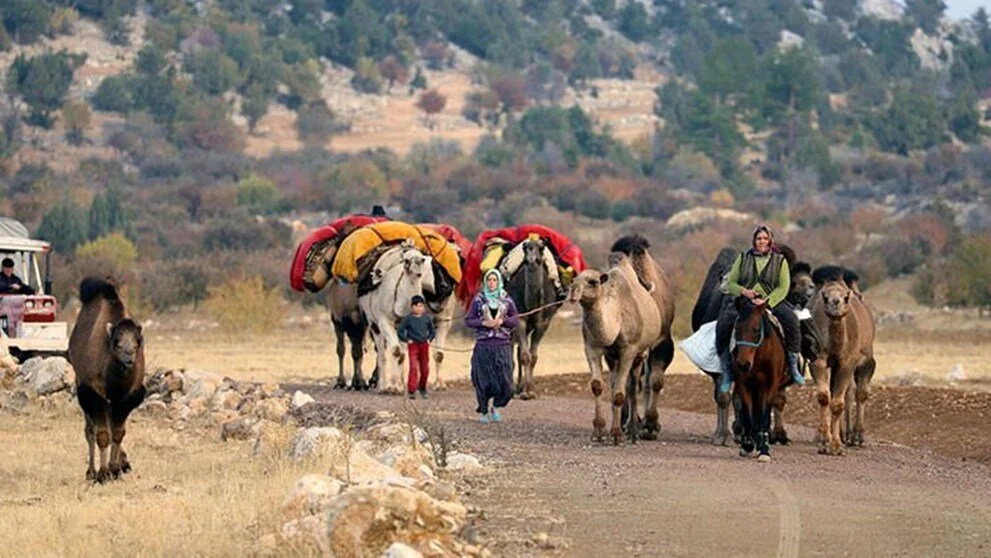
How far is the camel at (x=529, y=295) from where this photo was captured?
2752 centimetres

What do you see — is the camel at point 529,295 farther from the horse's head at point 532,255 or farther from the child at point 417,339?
the child at point 417,339

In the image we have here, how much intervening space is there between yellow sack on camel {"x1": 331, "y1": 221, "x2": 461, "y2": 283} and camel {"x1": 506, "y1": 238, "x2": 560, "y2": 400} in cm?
134

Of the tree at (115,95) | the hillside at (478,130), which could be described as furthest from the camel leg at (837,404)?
the tree at (115,95)

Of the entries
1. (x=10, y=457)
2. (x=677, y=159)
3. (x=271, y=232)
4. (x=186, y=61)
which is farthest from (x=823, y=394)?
(x=186, y=61)

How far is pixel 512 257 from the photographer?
91.4 ft

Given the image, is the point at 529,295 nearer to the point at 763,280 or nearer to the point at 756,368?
the point at 763,280

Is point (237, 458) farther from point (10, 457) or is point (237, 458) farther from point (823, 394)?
point (823, 394)

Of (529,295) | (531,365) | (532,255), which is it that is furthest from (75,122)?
(529,295)

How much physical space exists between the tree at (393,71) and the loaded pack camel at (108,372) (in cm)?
11305

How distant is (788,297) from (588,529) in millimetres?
6929

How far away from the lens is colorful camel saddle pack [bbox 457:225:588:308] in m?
27.8

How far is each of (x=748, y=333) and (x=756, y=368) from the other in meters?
0.38

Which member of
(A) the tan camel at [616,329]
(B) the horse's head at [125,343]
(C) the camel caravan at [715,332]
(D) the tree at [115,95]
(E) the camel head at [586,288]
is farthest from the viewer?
(D) the tree at [115,95]

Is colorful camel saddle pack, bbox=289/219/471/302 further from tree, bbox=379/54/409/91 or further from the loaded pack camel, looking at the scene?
tree, bbox=379/54/409/91
